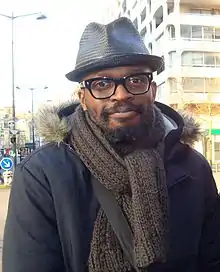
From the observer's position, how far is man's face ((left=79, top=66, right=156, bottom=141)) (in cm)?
175

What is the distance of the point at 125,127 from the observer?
1.75 m

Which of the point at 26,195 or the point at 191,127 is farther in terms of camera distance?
the point at 191,127

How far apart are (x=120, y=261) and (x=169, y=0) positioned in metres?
39.2

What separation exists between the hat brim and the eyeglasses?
4 centimetres

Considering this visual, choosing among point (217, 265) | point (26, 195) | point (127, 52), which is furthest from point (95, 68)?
point (217, 265)

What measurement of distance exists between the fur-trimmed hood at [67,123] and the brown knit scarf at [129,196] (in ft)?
0.29

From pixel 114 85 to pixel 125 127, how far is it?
0.16 metres

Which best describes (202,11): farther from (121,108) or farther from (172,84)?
(121,108)

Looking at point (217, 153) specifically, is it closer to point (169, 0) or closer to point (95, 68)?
point (169, 0)

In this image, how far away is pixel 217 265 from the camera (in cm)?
193

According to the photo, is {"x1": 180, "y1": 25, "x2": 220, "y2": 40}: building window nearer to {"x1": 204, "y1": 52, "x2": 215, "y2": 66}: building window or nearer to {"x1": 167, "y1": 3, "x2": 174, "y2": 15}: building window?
{"x1": 204, "y1": 52, "x2": 215, "y2": 66}: building window

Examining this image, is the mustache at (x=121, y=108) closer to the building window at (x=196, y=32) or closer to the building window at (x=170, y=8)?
the building window at (x=196, y=32)

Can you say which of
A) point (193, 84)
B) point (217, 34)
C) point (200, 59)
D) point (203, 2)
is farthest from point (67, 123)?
point (203, 2)

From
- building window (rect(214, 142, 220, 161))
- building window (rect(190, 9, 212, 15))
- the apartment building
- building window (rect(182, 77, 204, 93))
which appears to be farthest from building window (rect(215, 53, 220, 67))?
building window (rect(214, 142, 220, 161))
